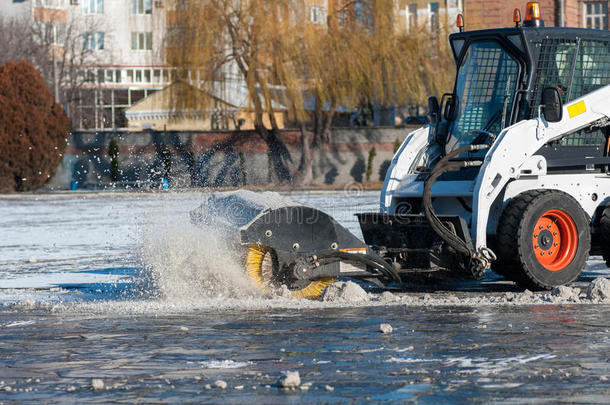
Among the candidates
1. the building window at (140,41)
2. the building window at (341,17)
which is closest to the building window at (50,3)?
the building window at (140,41)

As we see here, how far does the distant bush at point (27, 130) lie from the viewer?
148 ft

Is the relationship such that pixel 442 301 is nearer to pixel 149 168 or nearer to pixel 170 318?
pixel 170 318

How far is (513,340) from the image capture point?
8.34m

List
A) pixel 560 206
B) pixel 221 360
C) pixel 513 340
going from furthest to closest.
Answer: pixel 560 206
pixel 513 340
pixel 221 360

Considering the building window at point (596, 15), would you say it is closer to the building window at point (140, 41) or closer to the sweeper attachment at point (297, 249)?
the building window at point (140, 41)

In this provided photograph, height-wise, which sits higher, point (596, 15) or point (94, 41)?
point (94, 41)

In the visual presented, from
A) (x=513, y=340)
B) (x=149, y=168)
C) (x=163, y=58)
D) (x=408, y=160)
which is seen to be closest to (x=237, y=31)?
(x=163, y=58)

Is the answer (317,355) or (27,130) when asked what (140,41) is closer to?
(27,130)

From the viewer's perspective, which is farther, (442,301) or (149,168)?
(149,168)

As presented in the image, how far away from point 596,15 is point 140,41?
4234 cm

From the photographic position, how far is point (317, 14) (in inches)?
1788

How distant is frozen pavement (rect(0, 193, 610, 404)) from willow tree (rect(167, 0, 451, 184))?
29.4 meters

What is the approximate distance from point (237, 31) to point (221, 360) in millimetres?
36678

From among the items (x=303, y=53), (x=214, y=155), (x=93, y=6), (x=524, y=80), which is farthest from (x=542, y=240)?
(x=93, y=6)
